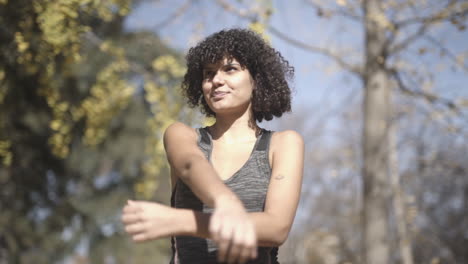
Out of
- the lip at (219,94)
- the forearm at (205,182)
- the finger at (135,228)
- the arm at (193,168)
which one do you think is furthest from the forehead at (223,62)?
the finger at (135,228)

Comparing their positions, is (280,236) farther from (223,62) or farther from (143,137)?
(143,137)

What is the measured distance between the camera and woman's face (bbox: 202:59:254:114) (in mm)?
1641

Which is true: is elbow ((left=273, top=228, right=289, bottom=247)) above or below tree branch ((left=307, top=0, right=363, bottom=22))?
below

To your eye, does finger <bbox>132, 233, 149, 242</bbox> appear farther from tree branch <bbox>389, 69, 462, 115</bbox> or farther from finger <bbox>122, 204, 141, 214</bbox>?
tree branch <bbox>389, 69, 462, 115</bbox>

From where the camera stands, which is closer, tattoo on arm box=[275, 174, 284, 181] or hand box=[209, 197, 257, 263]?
hand box=[209, 197, 257, 263]

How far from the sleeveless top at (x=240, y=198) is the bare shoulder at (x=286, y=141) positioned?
0.03m

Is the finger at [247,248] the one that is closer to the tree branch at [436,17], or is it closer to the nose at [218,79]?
the nose at [218,79]

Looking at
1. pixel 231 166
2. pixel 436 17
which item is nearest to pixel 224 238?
pixel 231 166

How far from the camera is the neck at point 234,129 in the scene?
5.54ft

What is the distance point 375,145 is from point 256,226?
490 cm

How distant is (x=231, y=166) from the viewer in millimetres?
1567

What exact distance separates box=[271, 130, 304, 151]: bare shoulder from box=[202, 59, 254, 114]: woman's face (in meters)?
0.18

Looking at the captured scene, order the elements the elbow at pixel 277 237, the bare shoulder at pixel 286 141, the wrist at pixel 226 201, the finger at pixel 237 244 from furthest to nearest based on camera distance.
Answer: the bare shoulder at pixel 286 141, the elbow at pixel 277 237, the wrist at pixel 226 201, the finger at pixel 237 244

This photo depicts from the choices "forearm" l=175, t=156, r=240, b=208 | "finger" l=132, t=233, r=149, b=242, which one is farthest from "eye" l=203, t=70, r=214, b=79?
"finger" l=132, t=233, r=149, b=242
